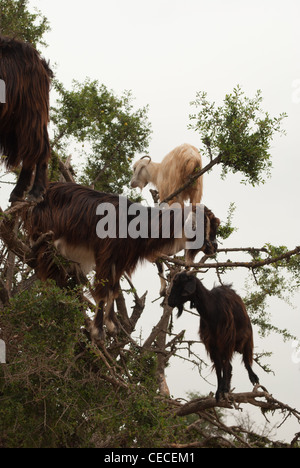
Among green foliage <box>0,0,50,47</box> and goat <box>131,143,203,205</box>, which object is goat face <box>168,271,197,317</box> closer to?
goat <box>131,143,203,205</box>

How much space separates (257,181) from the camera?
6.05 metres

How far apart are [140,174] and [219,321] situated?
312cm

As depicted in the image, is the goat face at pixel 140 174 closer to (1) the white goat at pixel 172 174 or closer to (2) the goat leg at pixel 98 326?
(1) the white goat at pixel 172 174

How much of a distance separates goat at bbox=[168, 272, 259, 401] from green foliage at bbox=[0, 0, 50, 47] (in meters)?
4.67

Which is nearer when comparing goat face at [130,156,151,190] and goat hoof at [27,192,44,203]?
goat hoof at [27,192,44,203]

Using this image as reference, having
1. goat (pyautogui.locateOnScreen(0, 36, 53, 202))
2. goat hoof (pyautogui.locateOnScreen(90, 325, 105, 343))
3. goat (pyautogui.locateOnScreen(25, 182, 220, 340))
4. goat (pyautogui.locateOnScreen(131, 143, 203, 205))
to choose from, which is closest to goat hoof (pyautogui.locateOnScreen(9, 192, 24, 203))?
goat (pyautogui.locateOnScreen(0, 36, 53, 202))

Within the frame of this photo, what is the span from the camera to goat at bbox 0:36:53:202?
13.6 ft

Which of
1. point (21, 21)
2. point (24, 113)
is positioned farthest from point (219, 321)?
point (21, 21)

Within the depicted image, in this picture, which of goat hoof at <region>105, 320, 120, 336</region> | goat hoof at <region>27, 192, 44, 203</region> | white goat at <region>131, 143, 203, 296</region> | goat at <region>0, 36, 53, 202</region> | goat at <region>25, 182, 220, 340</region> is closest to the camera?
goat at <region>0, 36, 53, 202</region>

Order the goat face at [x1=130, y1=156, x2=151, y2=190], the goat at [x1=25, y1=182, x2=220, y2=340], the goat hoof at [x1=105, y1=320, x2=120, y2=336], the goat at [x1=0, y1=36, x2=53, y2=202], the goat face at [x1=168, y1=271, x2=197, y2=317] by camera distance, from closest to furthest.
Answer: the goat at [x1=0, y1=36, x2=53, y2=202]
the goat face at [x1=168, y1=271, x2=197, y2=317]
the goat at [x1=25, y1=182, x2=220, y2=340]
the goat hoof at [x1=105, y1=320, x2=120, y2=336]
the goat face at [x1=130, y1=156, x2=151, y2=190]

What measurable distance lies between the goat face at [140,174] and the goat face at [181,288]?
9.76 ft

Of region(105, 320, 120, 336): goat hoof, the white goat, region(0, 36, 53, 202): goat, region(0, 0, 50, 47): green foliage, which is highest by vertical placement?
region(0, 0, 50, 47): green foliage

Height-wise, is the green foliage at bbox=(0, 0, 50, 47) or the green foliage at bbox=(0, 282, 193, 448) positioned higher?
the green foliage at bbox=(0, 0, 50, 47)
